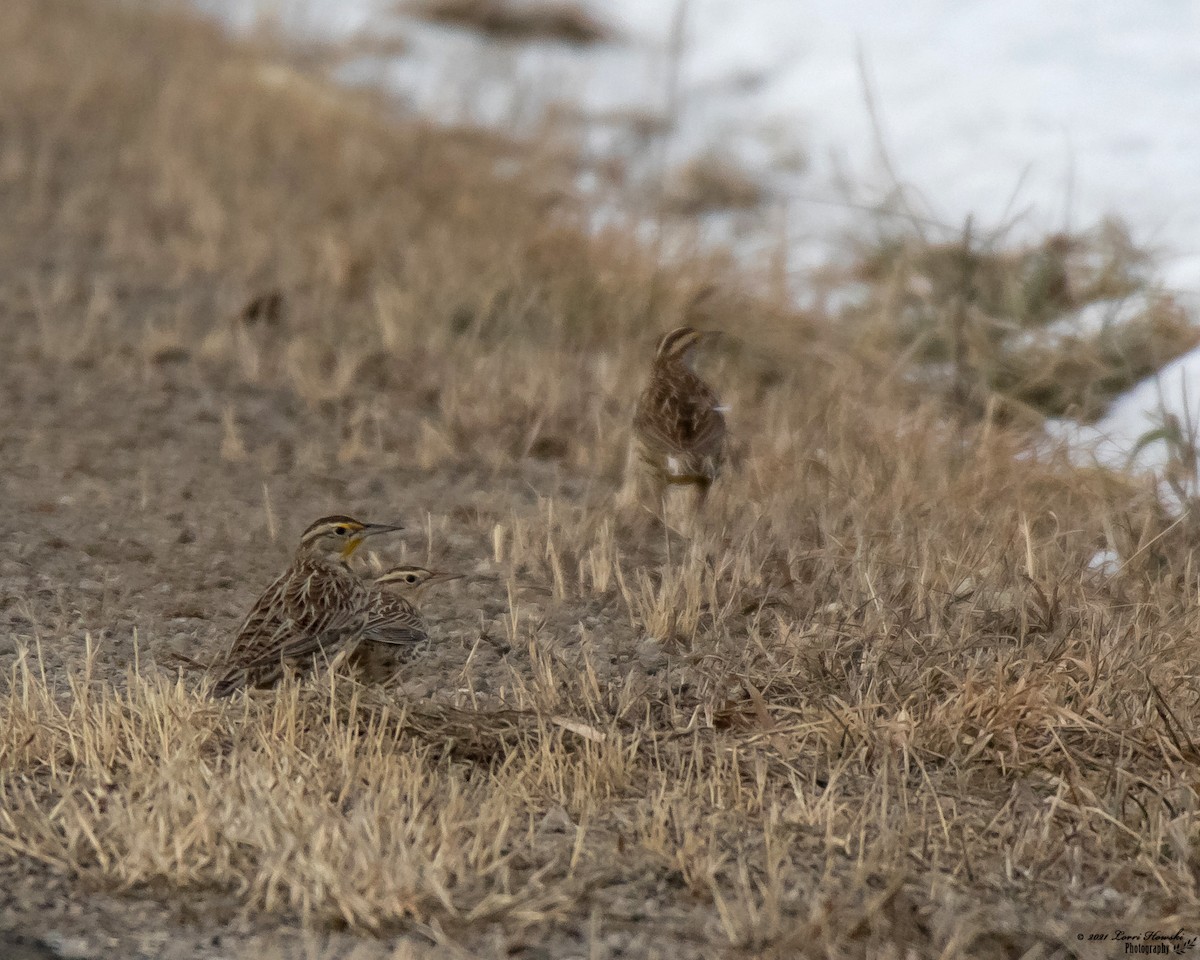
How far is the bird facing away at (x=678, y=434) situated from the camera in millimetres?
6363

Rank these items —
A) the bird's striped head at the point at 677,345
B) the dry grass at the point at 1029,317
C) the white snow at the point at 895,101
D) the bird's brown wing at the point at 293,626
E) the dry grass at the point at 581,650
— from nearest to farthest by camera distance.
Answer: the dry grass at the point at 581,650
the bird's brown wing at the point at 293,626
the bird's striped head at the point at 677,345
the dry grass at the point at 1029,317
the white snow at the point at 895,101

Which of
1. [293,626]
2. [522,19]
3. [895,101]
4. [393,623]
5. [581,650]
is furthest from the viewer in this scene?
[522,19]

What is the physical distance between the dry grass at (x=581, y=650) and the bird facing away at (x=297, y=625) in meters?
0.12

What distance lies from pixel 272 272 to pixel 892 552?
213 inches

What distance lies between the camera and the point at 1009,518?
6051 mm

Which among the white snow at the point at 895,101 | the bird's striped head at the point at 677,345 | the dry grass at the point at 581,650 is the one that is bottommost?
the dry grass at the point at 581,650

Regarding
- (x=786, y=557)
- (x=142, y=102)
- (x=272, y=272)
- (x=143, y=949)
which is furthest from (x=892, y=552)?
(x=142, y=102)

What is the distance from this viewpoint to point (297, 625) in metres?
5.04

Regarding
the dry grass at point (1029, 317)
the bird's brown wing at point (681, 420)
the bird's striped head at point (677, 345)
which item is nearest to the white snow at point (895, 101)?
the dry grass at point (1029, 317)

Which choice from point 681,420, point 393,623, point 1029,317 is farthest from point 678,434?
point 1029,317

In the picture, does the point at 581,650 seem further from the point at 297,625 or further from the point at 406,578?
the point at 297,625

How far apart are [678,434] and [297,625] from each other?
192cm

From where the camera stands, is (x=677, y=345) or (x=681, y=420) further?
(x=677, y=345)

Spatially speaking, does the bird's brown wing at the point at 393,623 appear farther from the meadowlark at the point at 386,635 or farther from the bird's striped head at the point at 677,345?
the bird's striped head at the point at 677,345
